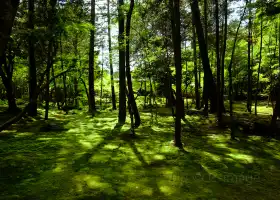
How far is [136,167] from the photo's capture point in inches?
253

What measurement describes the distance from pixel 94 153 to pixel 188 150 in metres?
2.85

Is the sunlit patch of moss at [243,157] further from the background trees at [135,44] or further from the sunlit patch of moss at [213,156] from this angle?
the background trees at [135,44]

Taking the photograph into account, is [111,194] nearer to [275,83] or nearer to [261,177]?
[261,177]

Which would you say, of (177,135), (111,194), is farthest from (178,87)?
(111,194)

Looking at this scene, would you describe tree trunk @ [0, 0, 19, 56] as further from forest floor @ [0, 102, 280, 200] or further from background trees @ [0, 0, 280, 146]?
forest floor @ [0, 102, 280, 200]

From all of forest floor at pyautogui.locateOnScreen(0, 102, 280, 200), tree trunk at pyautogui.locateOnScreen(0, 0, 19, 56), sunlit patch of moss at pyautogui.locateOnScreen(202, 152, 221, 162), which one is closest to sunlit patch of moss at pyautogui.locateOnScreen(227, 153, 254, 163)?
forest floor at pyautogui.locateOnScreen(0, 102, 280, 200)

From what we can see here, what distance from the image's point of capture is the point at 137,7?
521 inches

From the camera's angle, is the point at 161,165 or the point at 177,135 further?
the point at 177,135

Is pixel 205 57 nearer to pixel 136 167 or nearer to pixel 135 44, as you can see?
pixel 135 44

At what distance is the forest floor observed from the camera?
4.81 metres

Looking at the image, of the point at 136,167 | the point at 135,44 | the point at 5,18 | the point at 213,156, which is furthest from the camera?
the point at 135,44

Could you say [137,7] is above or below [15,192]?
above

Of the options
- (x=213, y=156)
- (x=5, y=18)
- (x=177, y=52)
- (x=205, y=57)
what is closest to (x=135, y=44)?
(x=205, y=57)

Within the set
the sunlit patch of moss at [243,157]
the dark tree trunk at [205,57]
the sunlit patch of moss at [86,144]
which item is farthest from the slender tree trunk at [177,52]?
the dark tree trunk at [205,57]
